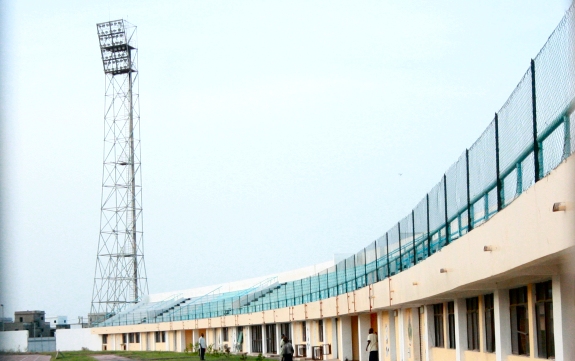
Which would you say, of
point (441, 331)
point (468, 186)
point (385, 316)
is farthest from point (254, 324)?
point (468, 186)

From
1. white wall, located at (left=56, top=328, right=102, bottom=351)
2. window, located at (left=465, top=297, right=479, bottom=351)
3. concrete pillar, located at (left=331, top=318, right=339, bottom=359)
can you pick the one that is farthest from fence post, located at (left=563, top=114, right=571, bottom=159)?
white wall, located at (left=56, top=328, right=102, bottom=351)

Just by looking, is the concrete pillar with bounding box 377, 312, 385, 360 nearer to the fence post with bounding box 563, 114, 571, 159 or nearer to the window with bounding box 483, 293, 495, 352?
the window with bounding box 483, 293, 495, 352

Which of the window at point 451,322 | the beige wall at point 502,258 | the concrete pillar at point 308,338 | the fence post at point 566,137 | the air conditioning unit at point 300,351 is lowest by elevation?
the air conditioning unit at point 300,351

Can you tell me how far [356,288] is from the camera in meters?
33.6

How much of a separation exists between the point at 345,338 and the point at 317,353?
12.5 feet

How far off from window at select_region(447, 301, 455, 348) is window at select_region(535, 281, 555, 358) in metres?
8.42

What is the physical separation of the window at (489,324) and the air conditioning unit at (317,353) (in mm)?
23807

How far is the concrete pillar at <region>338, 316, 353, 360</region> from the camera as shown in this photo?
132 ft

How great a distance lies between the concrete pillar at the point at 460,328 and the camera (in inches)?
872

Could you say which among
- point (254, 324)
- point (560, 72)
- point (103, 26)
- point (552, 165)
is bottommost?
point (254, 324)

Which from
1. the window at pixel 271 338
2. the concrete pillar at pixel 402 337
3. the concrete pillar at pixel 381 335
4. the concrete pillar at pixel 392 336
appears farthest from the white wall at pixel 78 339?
the concrete pillar at pixel 402 337

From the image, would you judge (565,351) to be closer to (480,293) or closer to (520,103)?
(520,103)

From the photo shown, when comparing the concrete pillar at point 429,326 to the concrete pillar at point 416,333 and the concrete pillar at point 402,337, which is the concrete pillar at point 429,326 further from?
the concrete pillar at point 402,337

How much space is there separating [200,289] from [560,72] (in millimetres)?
76370
